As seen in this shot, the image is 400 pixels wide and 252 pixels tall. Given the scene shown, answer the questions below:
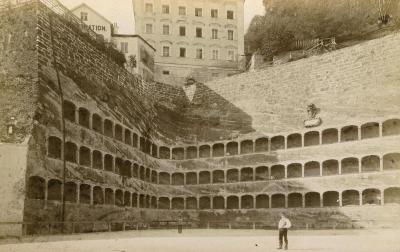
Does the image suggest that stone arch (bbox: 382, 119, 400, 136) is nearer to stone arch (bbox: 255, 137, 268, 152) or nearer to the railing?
the railing

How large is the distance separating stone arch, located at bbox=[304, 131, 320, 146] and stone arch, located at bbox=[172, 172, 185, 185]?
6403mm

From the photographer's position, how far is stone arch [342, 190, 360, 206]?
23.5 meters

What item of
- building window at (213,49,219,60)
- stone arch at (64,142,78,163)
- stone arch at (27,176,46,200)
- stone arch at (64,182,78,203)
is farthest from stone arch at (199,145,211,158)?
building window at (213,49,219,60)

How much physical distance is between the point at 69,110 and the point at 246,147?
10.3 metres

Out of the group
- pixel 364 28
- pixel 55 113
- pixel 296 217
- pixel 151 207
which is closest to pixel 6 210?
pixel 55 113

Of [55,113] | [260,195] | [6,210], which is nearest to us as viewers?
[6,210]

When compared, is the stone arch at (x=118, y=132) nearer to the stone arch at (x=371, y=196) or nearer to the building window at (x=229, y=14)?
the stone arch at (x=371, y=196)

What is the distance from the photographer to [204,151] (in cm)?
2806

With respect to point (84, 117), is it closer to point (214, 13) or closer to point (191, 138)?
point (191, 138)

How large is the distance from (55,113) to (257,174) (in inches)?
444

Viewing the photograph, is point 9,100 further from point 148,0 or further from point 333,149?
point 148,0

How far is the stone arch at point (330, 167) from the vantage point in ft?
80.4

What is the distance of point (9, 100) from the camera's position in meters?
17.4

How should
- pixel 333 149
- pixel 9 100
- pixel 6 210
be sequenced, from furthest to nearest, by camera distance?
pixel 333 149 → pixel 9 100 → pixel 6 210
